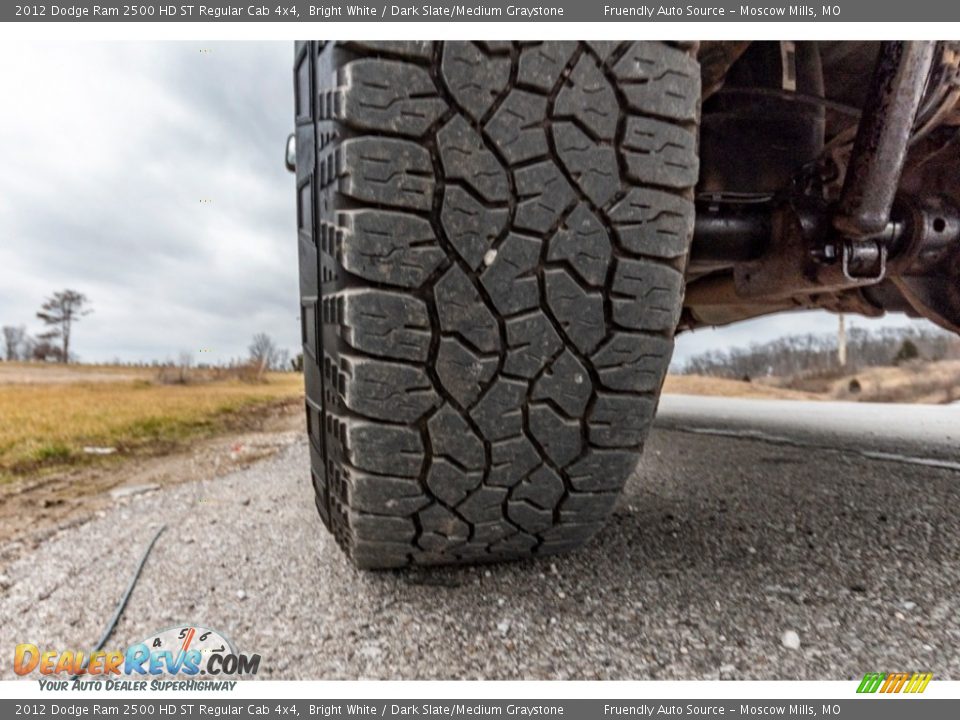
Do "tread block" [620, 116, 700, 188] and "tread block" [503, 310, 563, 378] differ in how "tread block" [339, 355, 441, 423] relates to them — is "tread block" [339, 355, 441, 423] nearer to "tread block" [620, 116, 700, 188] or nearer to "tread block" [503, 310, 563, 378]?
"tread block" [503, 310, 563, 378]

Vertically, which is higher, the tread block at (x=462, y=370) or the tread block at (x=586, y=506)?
the tread block at (x=462, y=370)

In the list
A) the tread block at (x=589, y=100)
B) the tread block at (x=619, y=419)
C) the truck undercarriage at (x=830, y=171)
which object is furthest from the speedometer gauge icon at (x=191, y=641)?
the truck undercarriage at (x=830, y=171)

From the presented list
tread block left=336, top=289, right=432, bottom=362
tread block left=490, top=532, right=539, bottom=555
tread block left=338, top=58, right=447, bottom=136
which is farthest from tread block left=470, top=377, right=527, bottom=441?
tread block left=338, top=58, right=447, bottom=136

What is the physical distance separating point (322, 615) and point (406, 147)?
0.68 metres

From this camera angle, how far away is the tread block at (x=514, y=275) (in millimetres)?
634

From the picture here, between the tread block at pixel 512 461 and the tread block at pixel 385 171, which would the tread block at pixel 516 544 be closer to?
the tread block at pixel 512 461

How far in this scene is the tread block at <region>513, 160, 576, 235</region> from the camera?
2.04 ft

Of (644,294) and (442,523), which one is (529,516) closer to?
(442,523)

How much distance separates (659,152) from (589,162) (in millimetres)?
92

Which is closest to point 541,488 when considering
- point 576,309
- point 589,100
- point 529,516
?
point 529,516

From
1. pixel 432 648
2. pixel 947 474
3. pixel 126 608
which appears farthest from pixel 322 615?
pixel 947 474

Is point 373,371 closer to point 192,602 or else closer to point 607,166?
point 607,166

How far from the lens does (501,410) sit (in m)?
→ 0.69

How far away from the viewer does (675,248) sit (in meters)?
0.67
